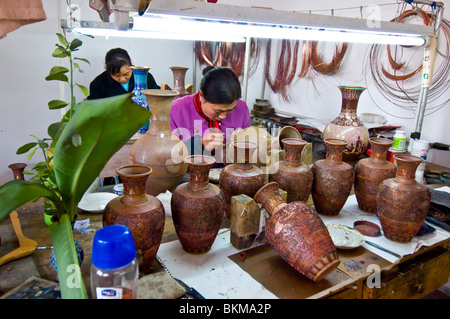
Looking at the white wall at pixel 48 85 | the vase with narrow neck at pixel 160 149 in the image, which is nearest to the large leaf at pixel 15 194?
the vase with narrow neck at pixel 160 149

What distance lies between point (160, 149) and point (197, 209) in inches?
18.2

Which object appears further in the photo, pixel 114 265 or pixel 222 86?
pixel 222 86

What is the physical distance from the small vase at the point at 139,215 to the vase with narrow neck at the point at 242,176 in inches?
15.0

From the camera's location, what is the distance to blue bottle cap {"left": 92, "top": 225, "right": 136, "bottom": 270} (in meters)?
0.77

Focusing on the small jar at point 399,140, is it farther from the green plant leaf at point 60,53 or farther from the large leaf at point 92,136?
the green plant leaf at point 60,53

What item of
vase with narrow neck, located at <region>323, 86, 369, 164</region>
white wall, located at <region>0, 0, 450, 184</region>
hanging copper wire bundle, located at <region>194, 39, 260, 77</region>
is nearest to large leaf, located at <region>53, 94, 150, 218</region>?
vase with narrow neck, located at <region>323, 86, 369, 164</region>

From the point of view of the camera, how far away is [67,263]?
779mm

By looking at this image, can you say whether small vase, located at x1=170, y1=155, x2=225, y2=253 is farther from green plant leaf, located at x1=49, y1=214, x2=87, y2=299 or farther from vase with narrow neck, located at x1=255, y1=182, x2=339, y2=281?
green plant leaf, located at x1=49, y1=214, x2=87, y2=299

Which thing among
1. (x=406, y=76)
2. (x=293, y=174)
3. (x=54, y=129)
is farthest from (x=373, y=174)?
(x=406, y=76)

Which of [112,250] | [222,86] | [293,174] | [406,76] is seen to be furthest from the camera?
[406,76]

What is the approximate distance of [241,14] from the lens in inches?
47.9

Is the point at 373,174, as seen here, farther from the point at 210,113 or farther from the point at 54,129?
the point at 54,129

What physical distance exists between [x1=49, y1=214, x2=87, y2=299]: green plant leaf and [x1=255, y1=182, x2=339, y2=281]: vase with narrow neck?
24.6 inches

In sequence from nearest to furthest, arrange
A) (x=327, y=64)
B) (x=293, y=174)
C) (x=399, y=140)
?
(x=293, y=174) < (x=399, y=140) < (x=327, y=64)
